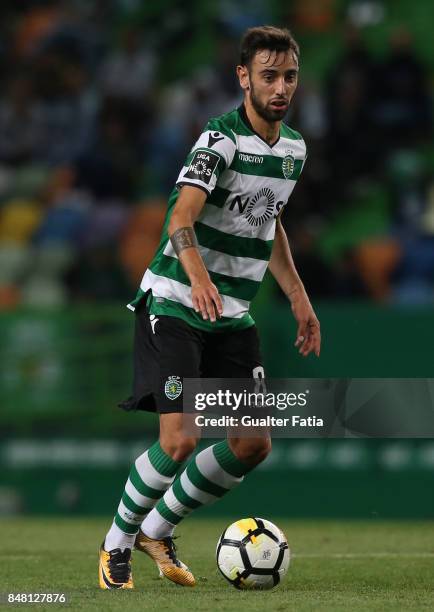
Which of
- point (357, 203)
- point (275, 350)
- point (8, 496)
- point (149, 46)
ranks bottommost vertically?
point (8, 496)

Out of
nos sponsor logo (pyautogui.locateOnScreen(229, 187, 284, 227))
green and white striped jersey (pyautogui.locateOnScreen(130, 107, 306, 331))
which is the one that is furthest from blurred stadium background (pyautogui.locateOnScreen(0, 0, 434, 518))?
nos sponsor logo (pyautogui.locateOnScreen(229, 187, 284, 227))

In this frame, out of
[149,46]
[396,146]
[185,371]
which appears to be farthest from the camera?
[149,46]

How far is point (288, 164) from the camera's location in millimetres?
5746

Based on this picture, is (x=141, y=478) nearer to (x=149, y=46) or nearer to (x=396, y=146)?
(x=396, y=146)

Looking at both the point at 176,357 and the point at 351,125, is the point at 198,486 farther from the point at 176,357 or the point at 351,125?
the point at 351,125

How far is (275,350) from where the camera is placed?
33.7 feet

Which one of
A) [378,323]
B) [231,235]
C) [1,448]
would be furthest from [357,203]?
[231,235]

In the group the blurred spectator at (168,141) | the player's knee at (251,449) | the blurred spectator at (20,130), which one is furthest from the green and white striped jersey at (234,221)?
the blurred spectator at (20,130)

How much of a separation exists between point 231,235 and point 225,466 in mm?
981

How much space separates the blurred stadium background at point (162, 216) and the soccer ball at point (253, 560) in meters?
3.27

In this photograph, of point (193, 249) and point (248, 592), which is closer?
point (193, 249)

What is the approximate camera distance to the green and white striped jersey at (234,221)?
5570 mm

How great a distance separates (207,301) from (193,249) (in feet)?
0.97

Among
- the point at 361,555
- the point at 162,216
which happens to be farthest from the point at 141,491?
the point at 162,216
